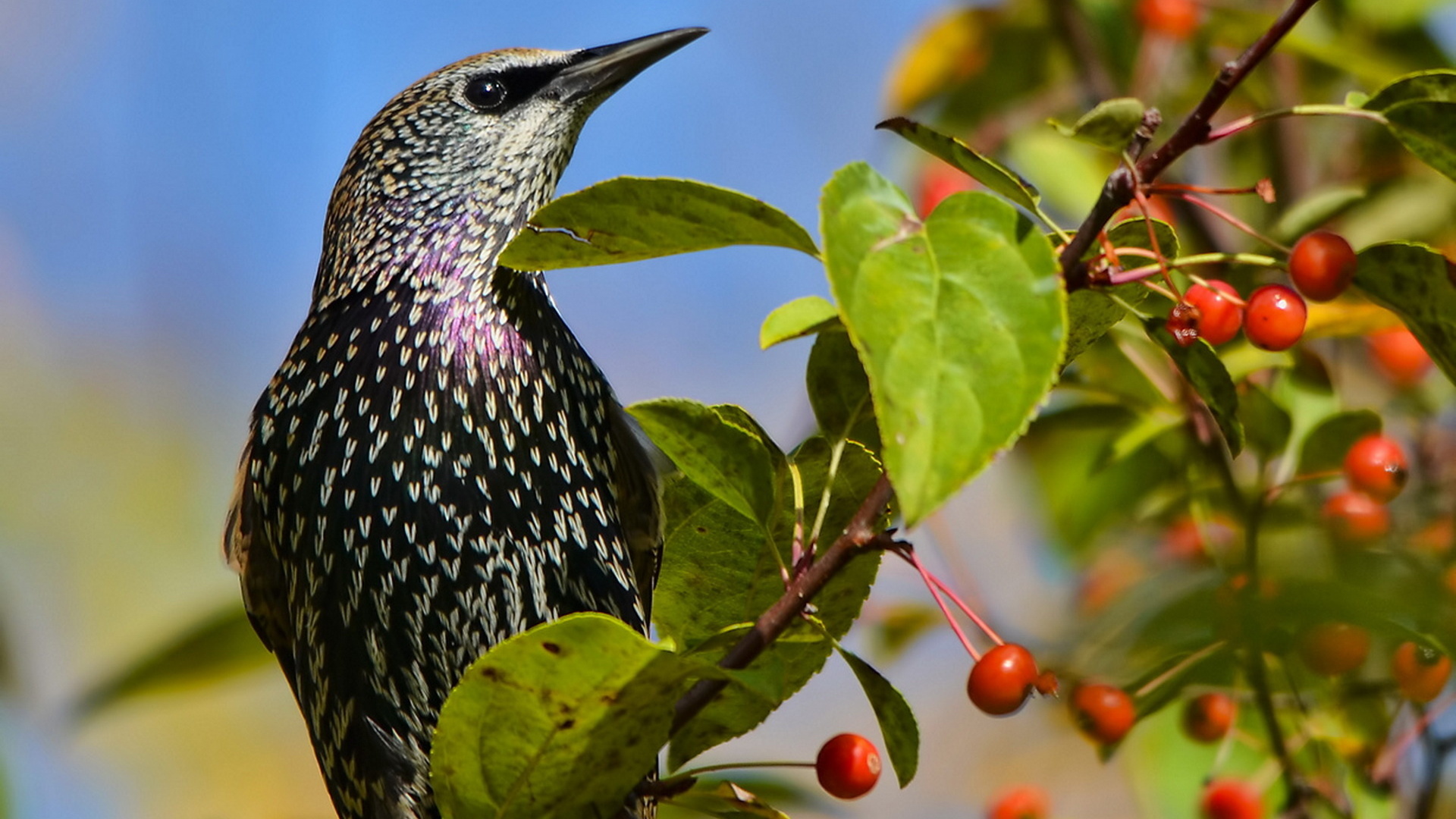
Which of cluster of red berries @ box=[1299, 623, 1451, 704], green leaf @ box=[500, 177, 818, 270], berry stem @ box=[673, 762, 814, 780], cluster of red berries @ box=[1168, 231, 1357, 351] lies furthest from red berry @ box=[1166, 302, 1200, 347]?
cluster of red berries @ box=[1299, 623, 1451, 704]

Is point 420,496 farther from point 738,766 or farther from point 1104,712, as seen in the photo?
point 1104,712

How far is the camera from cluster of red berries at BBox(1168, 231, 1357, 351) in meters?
1.35

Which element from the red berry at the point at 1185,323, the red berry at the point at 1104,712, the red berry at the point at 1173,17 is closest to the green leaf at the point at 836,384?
the red berry at the point at 1185,323

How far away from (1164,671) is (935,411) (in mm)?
916

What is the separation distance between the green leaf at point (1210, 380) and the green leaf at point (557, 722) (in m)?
0.54

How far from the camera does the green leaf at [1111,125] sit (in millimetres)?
1164

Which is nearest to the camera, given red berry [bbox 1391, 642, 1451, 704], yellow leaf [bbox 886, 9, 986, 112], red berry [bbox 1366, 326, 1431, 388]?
red berry [bbox 1391, 642, 1451, 704]

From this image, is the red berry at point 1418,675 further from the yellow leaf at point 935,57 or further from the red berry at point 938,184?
the yellow leaf at point 935,57

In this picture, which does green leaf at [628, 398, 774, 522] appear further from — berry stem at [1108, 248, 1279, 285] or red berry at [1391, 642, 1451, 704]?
red berry at [1391, 642, 1451, 704]

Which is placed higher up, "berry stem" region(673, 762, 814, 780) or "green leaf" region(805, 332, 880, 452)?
"green leaf" region(805, 332, 880, 452)

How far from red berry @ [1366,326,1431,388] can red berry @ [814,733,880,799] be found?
135cm

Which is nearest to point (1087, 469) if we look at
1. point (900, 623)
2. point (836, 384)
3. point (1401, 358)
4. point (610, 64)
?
point (900, 623)

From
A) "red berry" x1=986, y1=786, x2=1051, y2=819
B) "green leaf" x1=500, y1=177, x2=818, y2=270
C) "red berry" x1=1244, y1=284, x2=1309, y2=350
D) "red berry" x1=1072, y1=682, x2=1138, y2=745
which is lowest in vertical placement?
"red berry" x1=986, y1=786, x2=1051, y2=819

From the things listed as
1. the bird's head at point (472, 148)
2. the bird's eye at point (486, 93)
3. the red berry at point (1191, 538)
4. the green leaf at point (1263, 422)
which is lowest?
the red berry at point (1191, 538)
